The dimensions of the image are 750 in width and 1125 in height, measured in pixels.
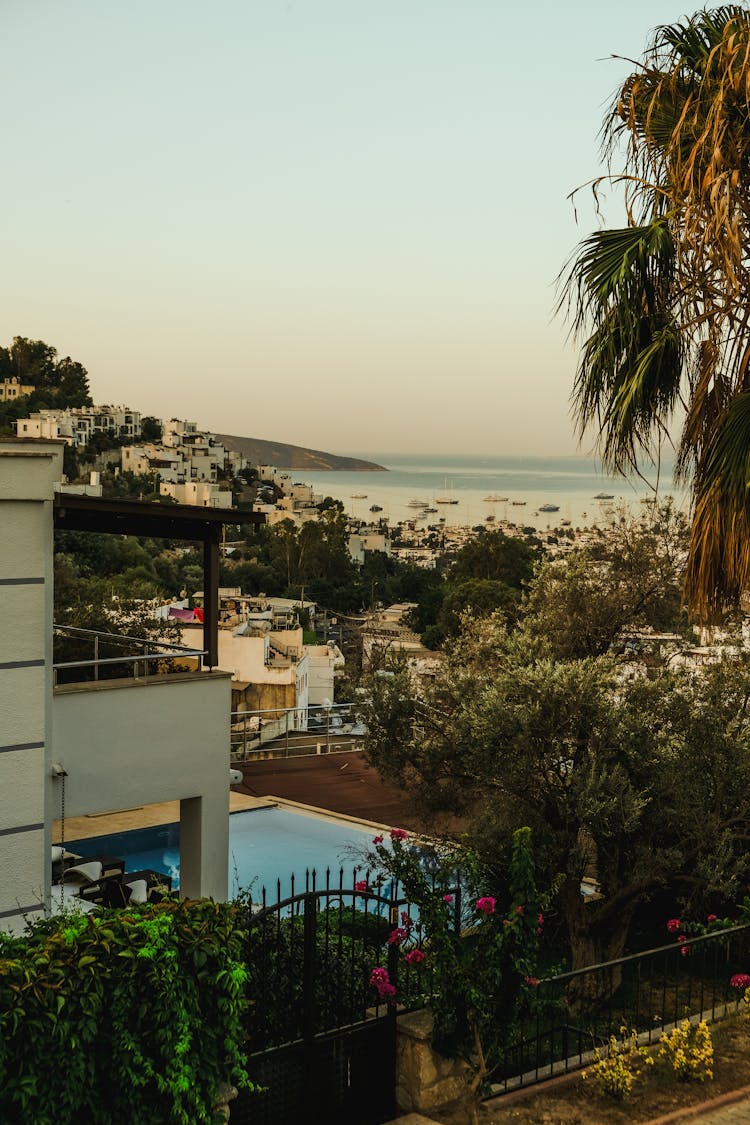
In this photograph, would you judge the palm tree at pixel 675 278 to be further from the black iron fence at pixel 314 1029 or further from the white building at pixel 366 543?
the white building at pixel 366 543

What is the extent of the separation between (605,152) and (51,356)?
118 m

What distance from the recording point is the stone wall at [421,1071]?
6.35 m

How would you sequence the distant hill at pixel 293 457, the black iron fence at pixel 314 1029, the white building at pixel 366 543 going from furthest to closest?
the distant hill at pixel 293 457
the white building at pixel 366 543
the black iron fence at pixel 314 1029

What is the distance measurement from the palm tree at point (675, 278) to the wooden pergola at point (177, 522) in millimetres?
3322

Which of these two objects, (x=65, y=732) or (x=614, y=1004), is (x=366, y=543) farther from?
(x=65, y=732)

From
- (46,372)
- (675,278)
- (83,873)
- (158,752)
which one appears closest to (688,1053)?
(158,752)

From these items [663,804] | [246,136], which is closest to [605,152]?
[663,804]

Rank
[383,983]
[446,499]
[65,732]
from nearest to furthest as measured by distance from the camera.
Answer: [383,983] < [65,732] < [446,499]

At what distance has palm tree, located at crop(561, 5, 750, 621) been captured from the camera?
260 inches

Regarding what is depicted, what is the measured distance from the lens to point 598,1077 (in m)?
6.54

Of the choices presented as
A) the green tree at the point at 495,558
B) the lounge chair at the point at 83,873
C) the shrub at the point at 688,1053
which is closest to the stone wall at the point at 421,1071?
the shrub at the point at 688,1053

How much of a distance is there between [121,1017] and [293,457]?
4020 inches

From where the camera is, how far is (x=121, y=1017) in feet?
14.5

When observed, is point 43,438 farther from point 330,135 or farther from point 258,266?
point 258,266
